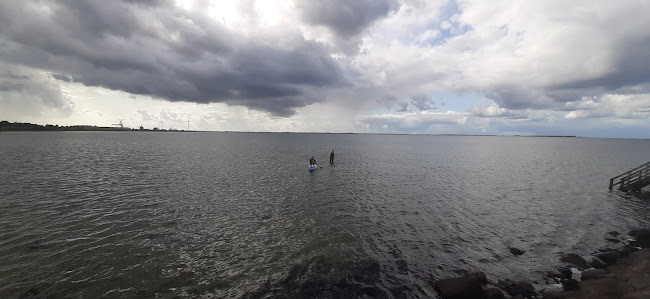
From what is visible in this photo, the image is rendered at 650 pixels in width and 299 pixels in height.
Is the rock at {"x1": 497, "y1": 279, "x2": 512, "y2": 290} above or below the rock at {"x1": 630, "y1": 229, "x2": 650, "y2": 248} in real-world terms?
below

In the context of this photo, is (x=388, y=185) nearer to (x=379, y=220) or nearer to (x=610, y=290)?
(x=379, y=220)

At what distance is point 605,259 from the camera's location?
58.7 feet

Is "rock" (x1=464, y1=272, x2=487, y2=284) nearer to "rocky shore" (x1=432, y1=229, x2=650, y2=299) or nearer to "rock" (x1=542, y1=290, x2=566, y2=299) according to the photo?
"rocky shore" (x1=432, y1=229, x2=650, y2=299)

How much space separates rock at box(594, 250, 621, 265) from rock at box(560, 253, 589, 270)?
54.2 inches

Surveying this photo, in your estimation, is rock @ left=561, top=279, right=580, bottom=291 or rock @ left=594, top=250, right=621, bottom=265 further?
rock @ left=594, top=250, right=621, bottom=265

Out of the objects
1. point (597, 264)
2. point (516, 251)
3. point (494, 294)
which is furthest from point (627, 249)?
point (494, 294)

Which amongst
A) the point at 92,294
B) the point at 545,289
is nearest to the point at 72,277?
the point at 92,294

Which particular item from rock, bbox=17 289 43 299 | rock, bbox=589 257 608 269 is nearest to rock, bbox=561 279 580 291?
rock, bbox=589 257 608 269

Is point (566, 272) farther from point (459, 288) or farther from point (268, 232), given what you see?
point (268, 232)

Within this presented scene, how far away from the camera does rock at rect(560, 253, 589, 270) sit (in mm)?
17234

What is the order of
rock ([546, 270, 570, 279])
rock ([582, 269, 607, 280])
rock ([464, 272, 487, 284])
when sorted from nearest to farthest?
1. rock ([464, 272, 487, 284])
2. rock ([582, 269, 607, 280])
3. rock ([546, 270, 570, 279])

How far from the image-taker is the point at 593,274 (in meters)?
15.4

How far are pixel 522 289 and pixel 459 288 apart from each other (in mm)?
3573

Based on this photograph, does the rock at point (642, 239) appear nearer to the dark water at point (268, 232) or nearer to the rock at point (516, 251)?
the dark water at point (268, 232)
